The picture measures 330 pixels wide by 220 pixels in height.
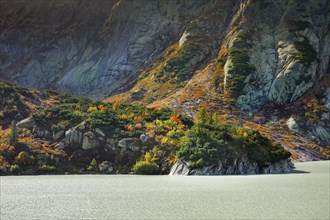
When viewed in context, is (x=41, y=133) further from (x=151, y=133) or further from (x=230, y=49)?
(x=230, y=49)

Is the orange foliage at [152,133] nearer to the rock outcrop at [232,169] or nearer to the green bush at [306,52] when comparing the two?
the rock outcrop at [232,169]

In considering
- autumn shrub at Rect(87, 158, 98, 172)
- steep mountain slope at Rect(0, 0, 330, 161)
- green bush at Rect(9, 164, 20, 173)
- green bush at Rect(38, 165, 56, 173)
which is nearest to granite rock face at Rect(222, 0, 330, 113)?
steep mountain slope at Rect(0, 0, 330, 161)

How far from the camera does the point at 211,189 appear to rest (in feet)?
127

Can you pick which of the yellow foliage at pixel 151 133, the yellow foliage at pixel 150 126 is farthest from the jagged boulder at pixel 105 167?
the yellow foliage at pixel 150 126

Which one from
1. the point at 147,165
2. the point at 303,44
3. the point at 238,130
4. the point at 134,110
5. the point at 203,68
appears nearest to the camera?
the point at 147,165

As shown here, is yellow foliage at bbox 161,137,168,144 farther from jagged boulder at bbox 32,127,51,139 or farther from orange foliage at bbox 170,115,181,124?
jagged boulder at bbox 32,127,51,139

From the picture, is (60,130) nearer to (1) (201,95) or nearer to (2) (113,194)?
(2) (113,194)

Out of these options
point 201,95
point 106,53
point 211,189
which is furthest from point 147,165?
point 106,53

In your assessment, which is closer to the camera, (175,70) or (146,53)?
(175,70)

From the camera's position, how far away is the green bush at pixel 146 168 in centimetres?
6588

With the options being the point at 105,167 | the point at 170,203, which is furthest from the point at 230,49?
the point at 170,203

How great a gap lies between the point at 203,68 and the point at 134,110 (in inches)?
2778

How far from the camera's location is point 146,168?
6581 cm

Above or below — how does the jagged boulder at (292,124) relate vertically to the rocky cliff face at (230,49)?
below
